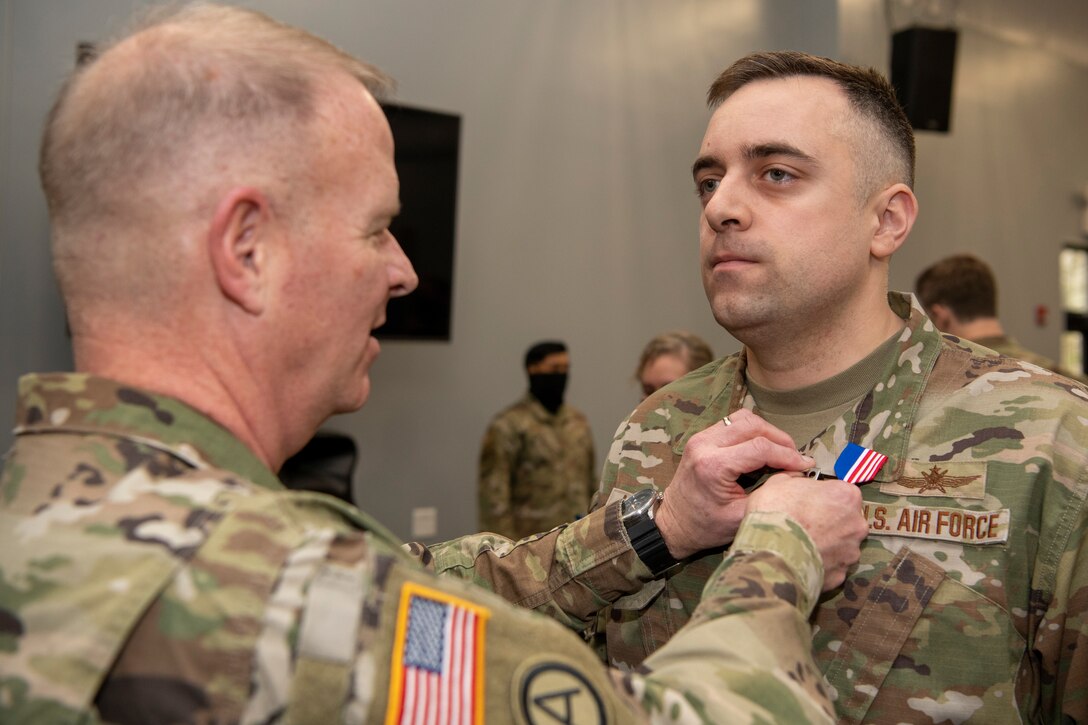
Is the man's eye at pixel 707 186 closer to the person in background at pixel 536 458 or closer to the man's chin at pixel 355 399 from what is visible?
the man's chin at pixel 355 399

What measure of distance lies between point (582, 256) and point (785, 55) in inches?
144

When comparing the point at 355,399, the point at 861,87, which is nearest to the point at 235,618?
the point at 355,399

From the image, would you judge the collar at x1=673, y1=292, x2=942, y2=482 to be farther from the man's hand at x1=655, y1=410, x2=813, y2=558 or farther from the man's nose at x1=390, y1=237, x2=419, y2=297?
the man's nose at x1=390, y1=237, x2=419, y2=297

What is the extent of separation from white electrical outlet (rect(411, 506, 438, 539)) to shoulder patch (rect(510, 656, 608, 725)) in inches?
152

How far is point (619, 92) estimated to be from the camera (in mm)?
5367

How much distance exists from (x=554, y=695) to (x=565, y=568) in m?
0.66

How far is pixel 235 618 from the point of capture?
81cm

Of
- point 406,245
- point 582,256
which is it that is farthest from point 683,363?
point 582,256

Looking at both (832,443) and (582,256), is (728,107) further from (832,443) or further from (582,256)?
(582,256)

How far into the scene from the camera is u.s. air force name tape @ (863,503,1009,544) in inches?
52.5

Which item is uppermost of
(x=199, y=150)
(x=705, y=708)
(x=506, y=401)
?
(x=199, y=150)

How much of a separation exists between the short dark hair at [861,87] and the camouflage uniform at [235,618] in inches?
36.9

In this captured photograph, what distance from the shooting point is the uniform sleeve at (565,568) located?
152cm

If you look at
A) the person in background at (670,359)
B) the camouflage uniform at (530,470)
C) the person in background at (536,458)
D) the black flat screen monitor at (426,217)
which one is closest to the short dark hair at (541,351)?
the person in background at (536,458)
